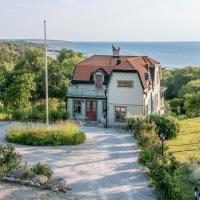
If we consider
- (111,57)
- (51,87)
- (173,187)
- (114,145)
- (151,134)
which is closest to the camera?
(173,187)

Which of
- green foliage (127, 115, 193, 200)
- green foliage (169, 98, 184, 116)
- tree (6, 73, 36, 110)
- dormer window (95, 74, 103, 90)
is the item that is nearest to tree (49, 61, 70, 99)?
green foliage (169, 98, 184, 116)

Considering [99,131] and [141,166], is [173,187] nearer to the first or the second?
[141,166]

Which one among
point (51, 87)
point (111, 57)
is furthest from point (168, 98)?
point (111, 57)

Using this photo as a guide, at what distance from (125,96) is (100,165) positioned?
50.7 ft

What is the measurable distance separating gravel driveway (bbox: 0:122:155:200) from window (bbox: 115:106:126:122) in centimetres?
472

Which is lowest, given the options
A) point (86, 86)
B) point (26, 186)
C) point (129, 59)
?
point (26, 186)

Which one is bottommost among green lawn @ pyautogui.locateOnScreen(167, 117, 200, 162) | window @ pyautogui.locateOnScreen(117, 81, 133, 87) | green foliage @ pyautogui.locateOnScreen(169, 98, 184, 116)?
green lawn @ pyautogui.locateOnScreen(167, 117, 200, 162)

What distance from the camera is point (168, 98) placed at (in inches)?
2756

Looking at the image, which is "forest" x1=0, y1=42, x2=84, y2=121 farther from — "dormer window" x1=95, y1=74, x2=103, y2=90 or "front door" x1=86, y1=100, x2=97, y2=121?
"dormer window" x1=95, y1=74, x2=103, y2=90

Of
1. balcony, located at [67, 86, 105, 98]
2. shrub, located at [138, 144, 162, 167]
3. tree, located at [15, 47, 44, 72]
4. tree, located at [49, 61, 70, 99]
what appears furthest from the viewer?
tree, located at [15, 47, 44, 72]

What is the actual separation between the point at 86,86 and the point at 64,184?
2164 cm

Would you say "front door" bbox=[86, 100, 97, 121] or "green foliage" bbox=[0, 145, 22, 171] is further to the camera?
"front door" bbox=[86, 100, 97, 121]

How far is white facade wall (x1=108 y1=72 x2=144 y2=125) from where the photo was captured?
3906 centimetres

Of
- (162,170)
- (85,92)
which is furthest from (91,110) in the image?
(162,170)
